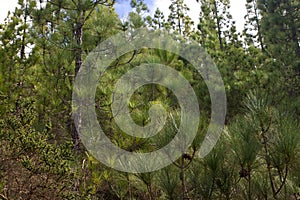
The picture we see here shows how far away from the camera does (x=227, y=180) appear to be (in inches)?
77.2

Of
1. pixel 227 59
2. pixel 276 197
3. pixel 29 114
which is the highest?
pixel 227 59

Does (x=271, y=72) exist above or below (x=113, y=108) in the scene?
above

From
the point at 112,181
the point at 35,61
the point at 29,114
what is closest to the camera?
the point at 29,114

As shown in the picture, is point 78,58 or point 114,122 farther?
point 78,58

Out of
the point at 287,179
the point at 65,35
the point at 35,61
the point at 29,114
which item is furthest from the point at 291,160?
the point at 35,61

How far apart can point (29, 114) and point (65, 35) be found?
1.59 m

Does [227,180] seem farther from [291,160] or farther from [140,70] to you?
[140,70]

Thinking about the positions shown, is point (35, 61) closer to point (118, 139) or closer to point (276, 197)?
point (118, 139)

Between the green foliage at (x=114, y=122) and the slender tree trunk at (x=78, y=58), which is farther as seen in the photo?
the slender tree trunk at (x=78, y=58)

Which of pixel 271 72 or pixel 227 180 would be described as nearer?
pixel 227 180

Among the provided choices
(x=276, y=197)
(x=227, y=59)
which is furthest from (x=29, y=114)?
(x=227, y=59)

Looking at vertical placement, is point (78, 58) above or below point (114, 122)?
above

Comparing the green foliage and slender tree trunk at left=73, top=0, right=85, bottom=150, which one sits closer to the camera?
the green foliage

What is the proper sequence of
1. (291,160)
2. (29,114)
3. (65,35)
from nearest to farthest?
(291,160)
(29,114)
(65,35)
